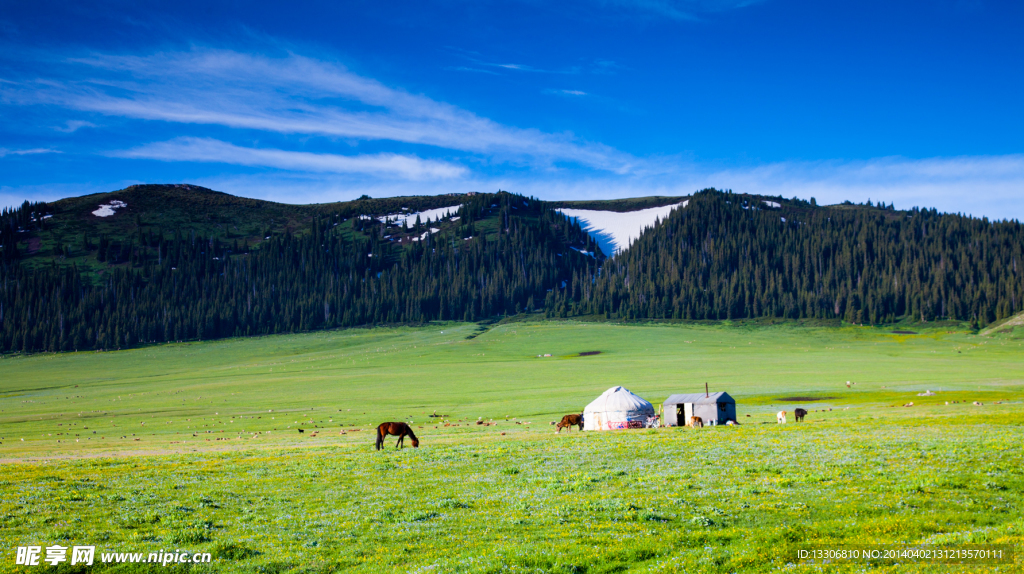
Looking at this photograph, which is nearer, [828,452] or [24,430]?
[828,452]

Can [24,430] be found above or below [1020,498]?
below

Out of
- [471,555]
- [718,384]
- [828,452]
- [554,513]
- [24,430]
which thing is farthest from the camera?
[718,384]

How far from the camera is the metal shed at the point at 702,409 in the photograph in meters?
46.5

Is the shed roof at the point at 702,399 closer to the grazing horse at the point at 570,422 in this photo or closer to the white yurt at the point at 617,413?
the white yurt at the point at 617,413

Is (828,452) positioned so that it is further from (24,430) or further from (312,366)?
(312,366)

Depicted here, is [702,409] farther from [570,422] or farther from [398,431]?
[398,431]

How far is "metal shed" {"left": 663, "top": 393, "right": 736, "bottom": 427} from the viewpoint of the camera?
46.5m

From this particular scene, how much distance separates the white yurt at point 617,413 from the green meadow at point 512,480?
408 cm

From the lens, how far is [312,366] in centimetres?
11675

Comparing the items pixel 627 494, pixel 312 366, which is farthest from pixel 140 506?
pixel 312 366

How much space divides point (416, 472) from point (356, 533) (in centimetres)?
1034

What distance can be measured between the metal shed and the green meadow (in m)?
4.40

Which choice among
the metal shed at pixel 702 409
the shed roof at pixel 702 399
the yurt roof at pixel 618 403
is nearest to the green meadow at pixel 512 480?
Answer: the metal shed at pixel 702 409

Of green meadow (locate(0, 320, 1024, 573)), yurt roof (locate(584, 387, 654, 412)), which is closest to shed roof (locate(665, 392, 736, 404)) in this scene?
yurt roof (locate(584, 387, 654, 412))
